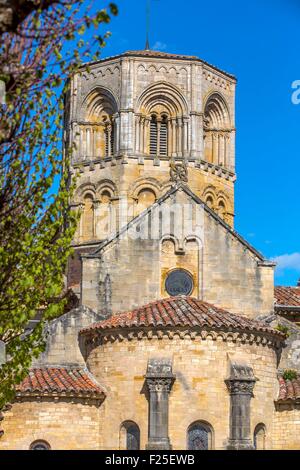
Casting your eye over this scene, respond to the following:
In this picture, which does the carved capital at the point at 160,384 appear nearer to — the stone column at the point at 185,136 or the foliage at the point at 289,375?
the foliage at the point at 289,375

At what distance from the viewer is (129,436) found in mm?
36094

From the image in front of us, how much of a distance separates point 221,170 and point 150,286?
13.6m

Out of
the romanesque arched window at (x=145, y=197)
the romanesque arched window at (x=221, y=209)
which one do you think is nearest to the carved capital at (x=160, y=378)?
the romanesque arched window at (x=145, y=197)

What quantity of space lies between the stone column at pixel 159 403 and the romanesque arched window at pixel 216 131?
59.8 ft

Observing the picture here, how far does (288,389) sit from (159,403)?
18.7 feet

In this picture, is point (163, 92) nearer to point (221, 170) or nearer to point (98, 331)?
point (221, 170)

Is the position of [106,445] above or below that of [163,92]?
below

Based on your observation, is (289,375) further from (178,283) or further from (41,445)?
(41,445)

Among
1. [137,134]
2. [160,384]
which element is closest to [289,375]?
[160,384]

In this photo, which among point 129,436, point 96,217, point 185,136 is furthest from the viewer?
point 185,136

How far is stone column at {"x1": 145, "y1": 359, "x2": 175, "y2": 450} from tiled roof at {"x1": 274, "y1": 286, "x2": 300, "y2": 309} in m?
8.50

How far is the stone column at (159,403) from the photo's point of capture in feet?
114

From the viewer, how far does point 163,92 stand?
50750mm
